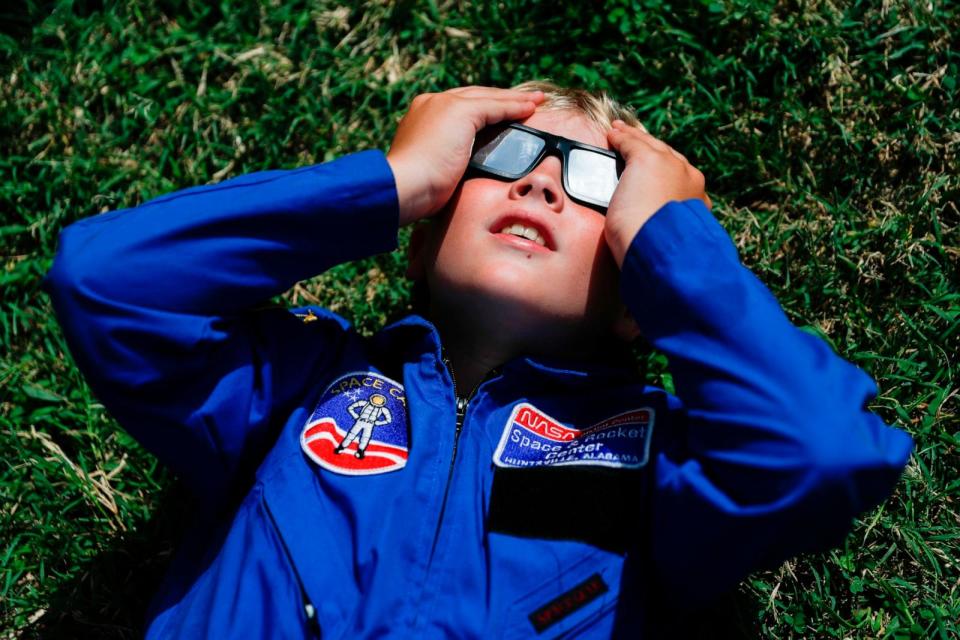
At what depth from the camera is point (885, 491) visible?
2.37 m

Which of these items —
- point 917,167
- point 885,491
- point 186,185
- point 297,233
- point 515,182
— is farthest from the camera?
point 186,185

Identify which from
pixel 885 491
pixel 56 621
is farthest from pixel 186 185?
pixel 885 491

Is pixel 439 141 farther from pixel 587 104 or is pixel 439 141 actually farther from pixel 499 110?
pixel 587 104

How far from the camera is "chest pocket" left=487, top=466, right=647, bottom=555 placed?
2.66 meters

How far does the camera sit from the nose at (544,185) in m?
2.89

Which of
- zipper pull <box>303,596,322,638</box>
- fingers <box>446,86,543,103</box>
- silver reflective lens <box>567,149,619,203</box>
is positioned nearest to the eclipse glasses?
silver reflective lens <box>567,149,619,203</box>

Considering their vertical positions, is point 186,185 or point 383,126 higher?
point 383,126

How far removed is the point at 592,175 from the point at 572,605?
1338 mm

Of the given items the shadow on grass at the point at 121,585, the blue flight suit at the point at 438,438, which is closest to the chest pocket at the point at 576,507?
the blue flight suit at the point at 438,438

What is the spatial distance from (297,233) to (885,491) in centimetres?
175

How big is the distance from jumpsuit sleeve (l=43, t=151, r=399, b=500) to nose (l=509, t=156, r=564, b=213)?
444 mm

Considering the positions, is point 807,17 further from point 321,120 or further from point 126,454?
point 126,454

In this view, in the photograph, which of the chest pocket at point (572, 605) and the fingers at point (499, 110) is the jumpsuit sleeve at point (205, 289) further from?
the chest pocket at point (572, 605)

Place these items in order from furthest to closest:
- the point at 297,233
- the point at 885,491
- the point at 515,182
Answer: the point at 515,182 < the point at 297,233 < the point at 885,491
